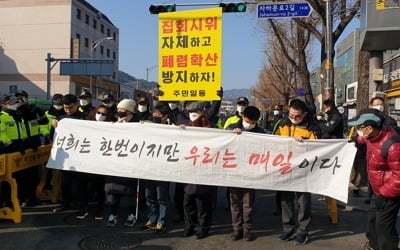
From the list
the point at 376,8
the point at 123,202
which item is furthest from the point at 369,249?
the point at 376,8

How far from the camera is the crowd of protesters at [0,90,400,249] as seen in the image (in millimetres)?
5035

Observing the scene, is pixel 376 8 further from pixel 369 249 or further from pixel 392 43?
pixel 369 249

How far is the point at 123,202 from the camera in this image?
301 inches

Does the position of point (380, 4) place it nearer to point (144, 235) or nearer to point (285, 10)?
point (285, 10)

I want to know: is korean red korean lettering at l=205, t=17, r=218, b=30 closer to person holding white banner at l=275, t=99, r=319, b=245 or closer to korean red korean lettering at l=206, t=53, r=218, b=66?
korean red korean lettering at l=206, t=53, r=218, b=66

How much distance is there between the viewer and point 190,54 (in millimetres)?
7879

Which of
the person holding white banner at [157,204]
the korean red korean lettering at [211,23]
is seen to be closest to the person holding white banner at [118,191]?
the person holding white banner at [157,204]

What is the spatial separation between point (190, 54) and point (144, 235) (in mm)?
3198

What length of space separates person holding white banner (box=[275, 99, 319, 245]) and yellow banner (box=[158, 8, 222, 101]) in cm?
180

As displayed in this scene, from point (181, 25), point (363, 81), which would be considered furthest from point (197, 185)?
point (363, 81)

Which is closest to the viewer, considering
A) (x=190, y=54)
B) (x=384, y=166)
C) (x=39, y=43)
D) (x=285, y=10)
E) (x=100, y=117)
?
(x=384, y=166)

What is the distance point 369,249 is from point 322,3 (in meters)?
12.4

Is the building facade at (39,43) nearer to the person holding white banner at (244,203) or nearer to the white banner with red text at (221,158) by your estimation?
the white banner with red text at (221,158)

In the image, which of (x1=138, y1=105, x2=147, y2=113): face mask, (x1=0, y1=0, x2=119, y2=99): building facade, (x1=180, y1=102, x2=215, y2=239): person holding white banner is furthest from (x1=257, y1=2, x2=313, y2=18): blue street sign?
(x1=0, y1=0, x2=119, y2=99): building facade
